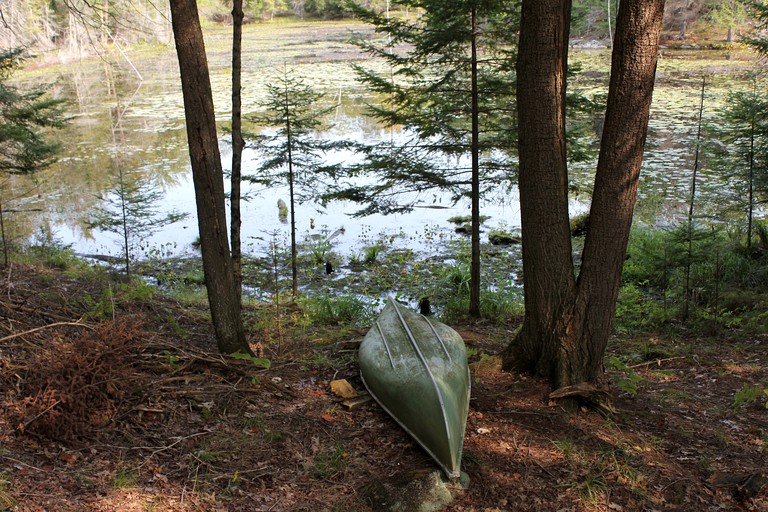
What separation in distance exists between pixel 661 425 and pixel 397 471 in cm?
213

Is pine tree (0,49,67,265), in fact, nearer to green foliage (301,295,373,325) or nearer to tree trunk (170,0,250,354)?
green foliage (301,295,373,325)

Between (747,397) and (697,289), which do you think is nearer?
(747,397)

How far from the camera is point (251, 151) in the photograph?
17.5 m

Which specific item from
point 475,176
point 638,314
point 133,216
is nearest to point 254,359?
point 475,176

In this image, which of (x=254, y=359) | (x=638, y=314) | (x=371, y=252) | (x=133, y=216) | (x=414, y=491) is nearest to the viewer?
(x=414, y=491)

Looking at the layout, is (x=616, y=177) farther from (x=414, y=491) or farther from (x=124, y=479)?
(x=124, y=479)

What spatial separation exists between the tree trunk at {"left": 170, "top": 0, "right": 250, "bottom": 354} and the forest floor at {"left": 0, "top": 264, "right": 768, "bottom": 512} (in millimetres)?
406

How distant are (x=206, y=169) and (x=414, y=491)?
9.62 ft

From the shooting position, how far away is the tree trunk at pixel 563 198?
14.2 feet

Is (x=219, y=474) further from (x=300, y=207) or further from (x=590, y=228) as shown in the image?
(x=300, y=207)

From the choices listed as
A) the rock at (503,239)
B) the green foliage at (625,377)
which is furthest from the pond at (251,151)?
the green foliage at (625,377)

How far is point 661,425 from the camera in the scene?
176 inches

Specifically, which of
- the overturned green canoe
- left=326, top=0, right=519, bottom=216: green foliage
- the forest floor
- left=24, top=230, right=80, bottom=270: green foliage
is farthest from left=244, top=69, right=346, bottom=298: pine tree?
the forest floor

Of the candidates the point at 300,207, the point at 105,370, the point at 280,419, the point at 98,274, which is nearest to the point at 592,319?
the point at 280,419
